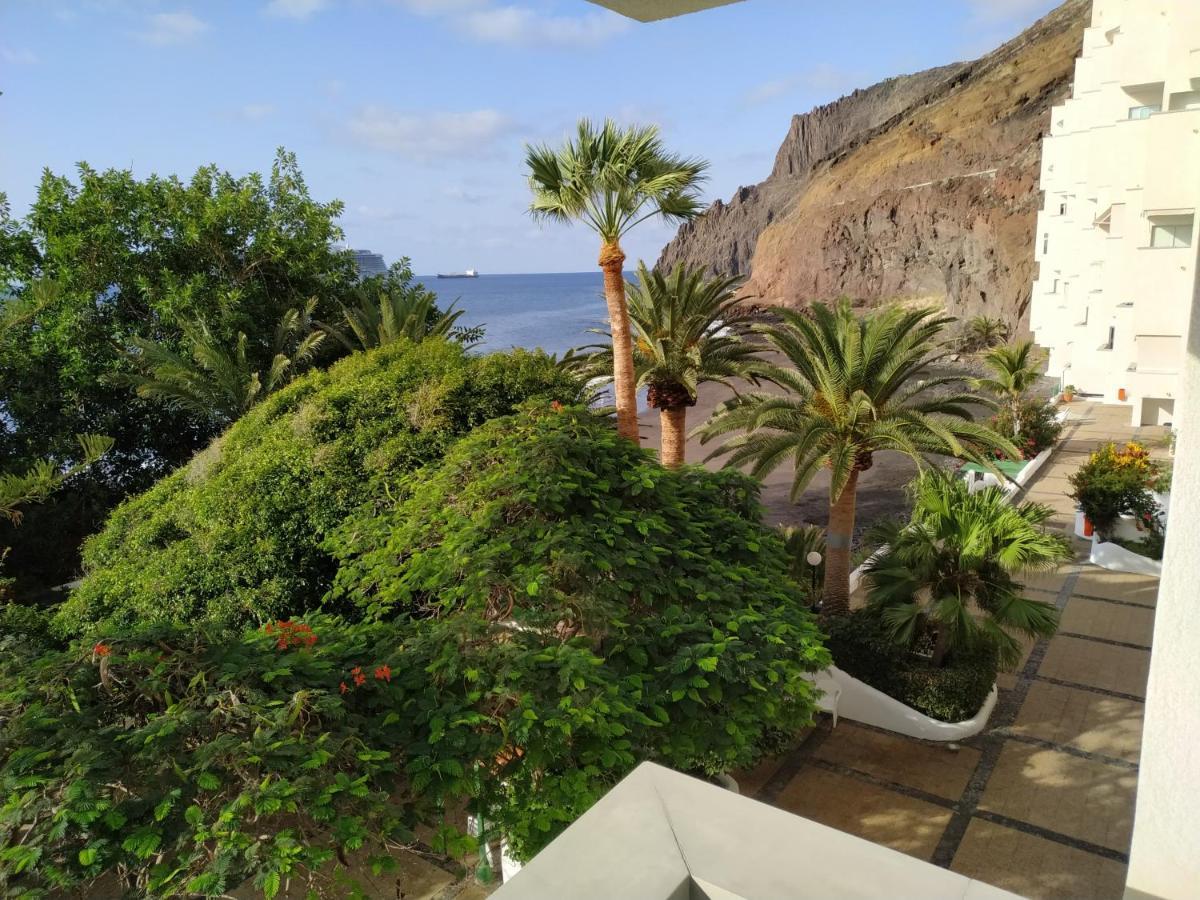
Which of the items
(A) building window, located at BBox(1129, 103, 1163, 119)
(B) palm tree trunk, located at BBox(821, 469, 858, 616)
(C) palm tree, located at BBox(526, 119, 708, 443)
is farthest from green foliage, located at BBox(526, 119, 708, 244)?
(A) building window, located at BBox(1129, 103, 1163, 119)

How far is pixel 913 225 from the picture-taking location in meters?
87.1

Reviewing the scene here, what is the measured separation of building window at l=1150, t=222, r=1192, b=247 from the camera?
1739 centimetres

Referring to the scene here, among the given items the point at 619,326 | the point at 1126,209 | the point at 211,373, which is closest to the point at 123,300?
the point at 211,373

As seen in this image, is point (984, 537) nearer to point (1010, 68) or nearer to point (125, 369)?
point (125, 369)

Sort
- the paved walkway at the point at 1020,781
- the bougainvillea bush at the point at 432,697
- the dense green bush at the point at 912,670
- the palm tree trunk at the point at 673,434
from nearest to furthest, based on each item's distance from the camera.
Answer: the bougainvillea bush at the point at 432,697, the paved walkway at the point at 1020,781, the dense green bush at the point at 912,670, the palm tree trunk at the point at 673,434

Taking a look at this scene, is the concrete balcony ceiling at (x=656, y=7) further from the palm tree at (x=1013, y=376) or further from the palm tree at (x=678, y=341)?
the palm tree at (x=1013, y=376)

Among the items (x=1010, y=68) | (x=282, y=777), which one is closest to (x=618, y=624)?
(x=282, y=777)

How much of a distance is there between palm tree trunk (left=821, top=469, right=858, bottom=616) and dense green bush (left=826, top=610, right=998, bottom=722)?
746 mm

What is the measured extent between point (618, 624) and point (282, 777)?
327cm

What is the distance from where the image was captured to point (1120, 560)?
58.5 ft

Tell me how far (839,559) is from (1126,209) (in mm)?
15392

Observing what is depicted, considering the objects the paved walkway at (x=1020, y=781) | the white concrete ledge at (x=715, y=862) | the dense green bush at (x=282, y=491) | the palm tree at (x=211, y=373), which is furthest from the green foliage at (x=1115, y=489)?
the white concrete ledge at (x=715, y=862)

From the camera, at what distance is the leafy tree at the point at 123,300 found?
19469 millimetres

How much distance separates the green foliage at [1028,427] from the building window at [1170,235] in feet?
31.7
